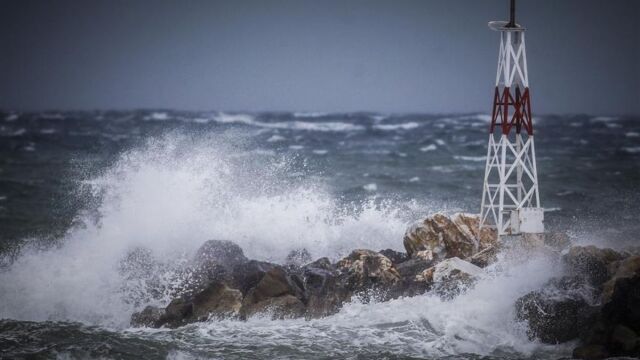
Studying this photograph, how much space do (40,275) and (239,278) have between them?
15.6 feet

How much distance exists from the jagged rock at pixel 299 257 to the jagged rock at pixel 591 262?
19.4ft

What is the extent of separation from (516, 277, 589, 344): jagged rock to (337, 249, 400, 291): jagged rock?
2.67 metres

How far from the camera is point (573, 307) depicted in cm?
1118

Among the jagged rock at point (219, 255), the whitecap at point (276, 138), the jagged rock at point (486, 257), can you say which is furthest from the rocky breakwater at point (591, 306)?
the whitecap at point (276, 138)

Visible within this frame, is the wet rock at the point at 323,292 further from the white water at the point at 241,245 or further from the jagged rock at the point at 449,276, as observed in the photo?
the jagged rock at the point at 449,276

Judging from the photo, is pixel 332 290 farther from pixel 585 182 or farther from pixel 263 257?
pixel 585 182

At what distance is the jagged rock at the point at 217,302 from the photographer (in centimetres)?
1266

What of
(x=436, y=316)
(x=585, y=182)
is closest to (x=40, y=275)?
(x=436, y=316)

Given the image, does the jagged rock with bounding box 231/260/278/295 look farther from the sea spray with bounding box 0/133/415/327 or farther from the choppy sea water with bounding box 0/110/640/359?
the sea spray with bounding box 0/133/415/327

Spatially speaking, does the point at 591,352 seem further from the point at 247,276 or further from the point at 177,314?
the point at 177,314

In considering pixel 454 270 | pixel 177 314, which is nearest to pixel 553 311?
pixel 454 270

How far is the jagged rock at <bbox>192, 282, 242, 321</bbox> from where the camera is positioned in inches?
499

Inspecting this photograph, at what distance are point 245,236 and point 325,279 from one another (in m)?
4.92

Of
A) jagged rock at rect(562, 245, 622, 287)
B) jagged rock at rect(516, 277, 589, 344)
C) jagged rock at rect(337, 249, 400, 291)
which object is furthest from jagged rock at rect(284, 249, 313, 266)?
jagged rock at rect(562, 245, 622, 287)
